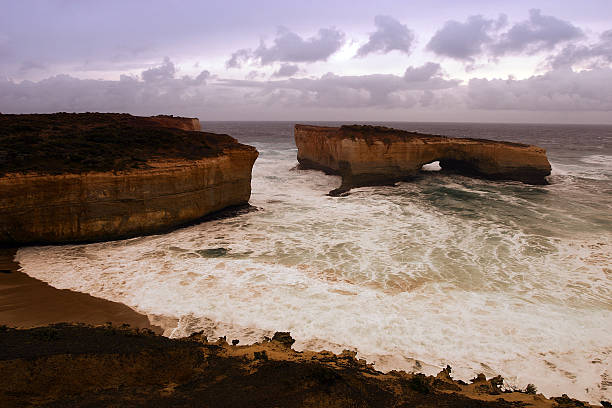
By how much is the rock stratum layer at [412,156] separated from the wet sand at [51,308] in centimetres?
1575

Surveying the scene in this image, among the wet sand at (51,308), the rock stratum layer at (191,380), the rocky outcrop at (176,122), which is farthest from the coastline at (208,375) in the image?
the rocky outcrop at (176,122)

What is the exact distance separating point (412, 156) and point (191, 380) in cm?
2063

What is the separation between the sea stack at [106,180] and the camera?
1016cm

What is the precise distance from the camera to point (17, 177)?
32.4 feet

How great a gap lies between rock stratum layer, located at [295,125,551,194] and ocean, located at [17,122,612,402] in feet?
21.7

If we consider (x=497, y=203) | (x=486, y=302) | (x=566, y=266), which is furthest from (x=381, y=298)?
(x=497, y=203)

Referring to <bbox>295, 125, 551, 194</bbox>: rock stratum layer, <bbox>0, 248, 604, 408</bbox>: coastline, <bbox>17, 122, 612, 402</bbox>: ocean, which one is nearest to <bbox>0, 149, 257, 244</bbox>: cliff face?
<bbox>17, 122, 612, 402</bbox>: ocean

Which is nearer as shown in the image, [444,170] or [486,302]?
[486,302]

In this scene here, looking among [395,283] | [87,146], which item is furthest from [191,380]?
[87,146]

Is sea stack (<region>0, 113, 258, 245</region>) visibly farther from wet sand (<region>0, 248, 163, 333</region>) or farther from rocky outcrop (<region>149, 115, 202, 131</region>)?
rocky outcrop (<region>149, 115, 202, 131</region>)

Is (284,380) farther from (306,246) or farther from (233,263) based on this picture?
(306,246)

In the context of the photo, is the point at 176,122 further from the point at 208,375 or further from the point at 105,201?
the point at 208,375

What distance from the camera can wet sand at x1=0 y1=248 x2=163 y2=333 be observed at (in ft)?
22.0

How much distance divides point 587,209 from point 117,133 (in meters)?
21.1
